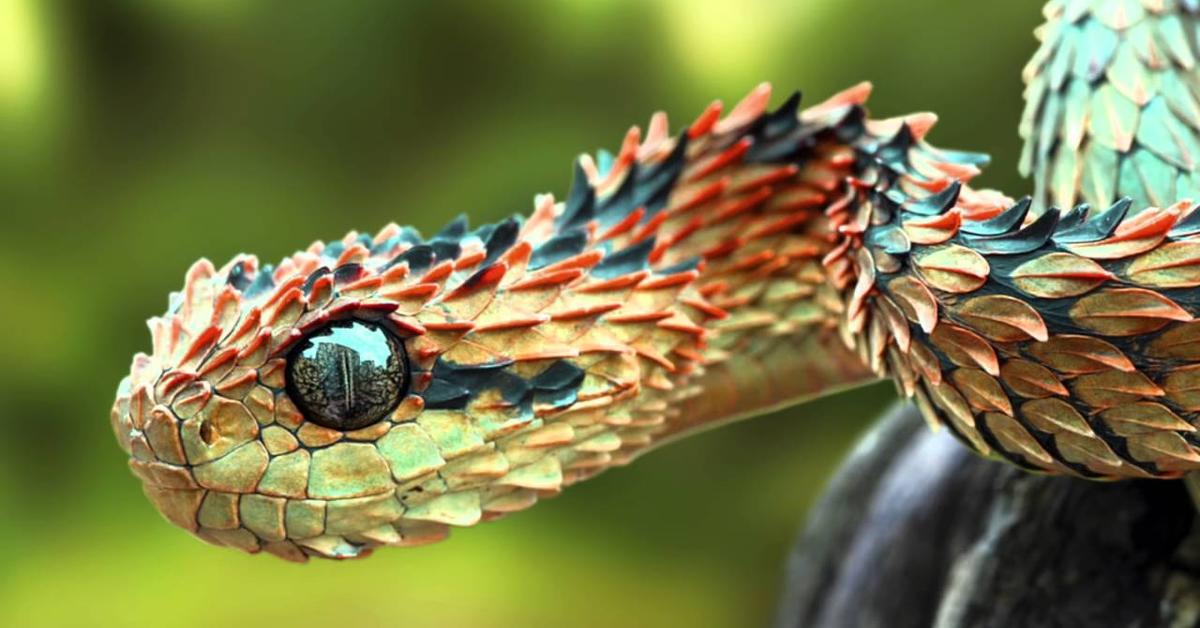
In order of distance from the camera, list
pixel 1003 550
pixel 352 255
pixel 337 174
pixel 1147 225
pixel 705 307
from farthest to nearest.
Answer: pixel 337 174
pixel 1003 550
pixel 705 307
pixel 352 255
pixel 1147 225

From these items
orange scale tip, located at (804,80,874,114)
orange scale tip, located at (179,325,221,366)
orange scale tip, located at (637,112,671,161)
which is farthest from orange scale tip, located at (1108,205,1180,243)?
orange scale tip, located at (179,325,221,366)

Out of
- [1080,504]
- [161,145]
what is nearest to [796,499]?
[1080,504]

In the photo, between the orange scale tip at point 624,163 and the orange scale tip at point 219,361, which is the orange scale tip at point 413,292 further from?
the orange scale tip at point 624,163

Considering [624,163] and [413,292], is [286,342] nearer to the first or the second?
[413,292]

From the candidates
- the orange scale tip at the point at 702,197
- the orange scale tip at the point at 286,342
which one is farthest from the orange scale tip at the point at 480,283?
the orange scale tip at the point at 702,197

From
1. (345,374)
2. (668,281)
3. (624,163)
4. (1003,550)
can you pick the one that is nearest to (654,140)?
(624,163)

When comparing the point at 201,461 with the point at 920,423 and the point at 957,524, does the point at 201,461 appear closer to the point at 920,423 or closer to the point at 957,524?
the point at 957,524
